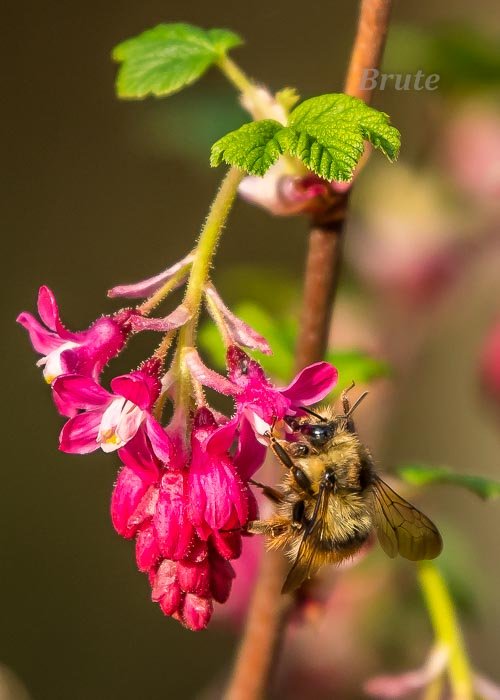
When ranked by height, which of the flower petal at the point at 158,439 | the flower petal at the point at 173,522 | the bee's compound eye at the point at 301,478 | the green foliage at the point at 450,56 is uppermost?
the green foliage at the point at 450,56

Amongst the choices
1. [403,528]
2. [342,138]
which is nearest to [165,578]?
[403,528]

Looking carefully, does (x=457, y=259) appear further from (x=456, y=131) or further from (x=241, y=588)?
(x=241, y=588)

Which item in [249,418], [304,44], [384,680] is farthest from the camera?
[304,44]

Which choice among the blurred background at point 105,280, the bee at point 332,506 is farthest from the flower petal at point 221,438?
Result: the blurred background at point 105,280

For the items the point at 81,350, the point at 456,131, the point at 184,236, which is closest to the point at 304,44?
the point at 184,236

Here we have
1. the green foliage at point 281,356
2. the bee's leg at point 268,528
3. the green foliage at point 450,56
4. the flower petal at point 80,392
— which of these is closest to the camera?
the flower petal at point 80,392

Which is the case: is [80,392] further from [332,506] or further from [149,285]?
[332,506]

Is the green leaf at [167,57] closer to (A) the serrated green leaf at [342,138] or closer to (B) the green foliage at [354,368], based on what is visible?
(A) the serrated green leaf at [342,138]
